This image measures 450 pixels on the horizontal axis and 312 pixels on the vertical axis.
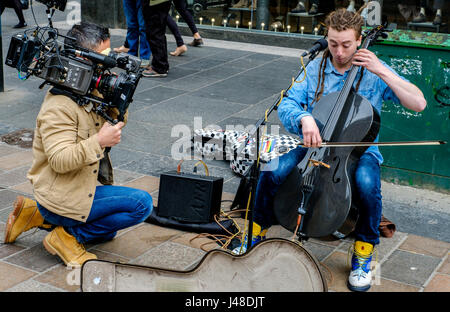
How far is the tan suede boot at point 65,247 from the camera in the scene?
3.29 meters

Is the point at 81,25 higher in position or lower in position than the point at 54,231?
higher

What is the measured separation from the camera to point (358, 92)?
338 cm

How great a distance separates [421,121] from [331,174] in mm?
1703

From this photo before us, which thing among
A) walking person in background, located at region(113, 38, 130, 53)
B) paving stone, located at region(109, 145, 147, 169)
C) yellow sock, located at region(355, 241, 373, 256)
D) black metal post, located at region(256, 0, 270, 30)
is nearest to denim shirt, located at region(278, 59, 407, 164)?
yellow sock, located at region(355, 241, 373, 256)

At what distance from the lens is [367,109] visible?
10.4 ft

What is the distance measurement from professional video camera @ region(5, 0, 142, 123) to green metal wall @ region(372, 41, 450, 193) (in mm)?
2219

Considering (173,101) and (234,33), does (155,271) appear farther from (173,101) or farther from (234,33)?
(234,33)

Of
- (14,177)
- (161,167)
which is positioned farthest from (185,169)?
(14,177)

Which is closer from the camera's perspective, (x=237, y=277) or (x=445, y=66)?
(x=237, y=277)

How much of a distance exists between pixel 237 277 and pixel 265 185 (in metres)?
0.77

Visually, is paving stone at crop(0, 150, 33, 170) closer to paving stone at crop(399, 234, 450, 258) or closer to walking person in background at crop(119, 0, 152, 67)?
paving stone at crop(399, 234, 450, 258)

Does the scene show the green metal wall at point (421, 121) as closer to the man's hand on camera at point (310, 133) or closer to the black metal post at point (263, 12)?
the man's hand on camera at point (310, 133)
